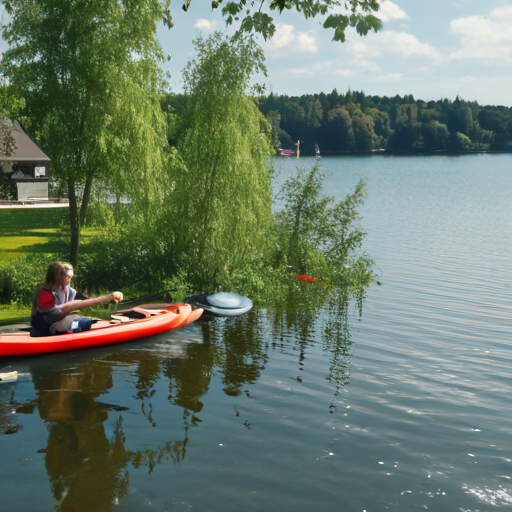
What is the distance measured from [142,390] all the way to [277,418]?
2.14 meters

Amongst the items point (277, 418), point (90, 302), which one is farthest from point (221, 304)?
point (277, 418)

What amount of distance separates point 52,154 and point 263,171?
17.6 feet

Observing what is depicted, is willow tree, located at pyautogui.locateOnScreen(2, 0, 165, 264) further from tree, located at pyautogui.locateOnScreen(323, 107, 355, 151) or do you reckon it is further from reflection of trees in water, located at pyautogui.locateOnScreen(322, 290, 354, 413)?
tree, located at pyautogui.locateOnScreen(323, 107, 355, 151)

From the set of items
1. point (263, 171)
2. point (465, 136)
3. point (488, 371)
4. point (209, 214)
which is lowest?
→ point (488, 371)

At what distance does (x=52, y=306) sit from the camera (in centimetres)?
923

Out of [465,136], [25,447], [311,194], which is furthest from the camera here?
[465,136]

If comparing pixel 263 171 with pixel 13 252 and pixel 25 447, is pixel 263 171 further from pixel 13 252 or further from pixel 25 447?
pixel 25 447

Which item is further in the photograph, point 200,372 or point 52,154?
point 52,154

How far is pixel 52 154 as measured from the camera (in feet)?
43.8

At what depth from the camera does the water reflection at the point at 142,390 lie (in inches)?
228

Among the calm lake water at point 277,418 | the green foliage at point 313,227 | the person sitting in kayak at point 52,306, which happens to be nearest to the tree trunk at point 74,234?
the calm lake water at point 277,418

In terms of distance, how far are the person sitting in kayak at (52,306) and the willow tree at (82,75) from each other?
4.84 m

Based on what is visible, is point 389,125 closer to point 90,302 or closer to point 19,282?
point 19,282

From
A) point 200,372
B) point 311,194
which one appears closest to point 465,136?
point 311,194
